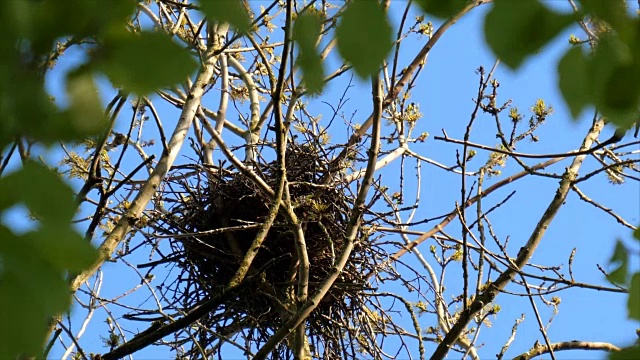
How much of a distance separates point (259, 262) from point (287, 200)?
29.2 inches

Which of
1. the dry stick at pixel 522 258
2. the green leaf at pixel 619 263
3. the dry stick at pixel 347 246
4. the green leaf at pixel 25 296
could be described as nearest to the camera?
the green leaf at pixel 25 296

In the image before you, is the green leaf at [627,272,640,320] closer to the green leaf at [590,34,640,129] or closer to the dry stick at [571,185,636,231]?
the green leaf at [590,34,640,129]

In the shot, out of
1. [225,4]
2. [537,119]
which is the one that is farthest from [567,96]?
[537,119]

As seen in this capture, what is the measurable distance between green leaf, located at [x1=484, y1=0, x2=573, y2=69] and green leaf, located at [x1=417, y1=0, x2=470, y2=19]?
80mm

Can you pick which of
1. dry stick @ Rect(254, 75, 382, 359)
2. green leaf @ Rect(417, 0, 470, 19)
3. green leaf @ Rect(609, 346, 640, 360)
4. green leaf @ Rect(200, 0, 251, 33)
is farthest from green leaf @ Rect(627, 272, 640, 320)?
dry stick @ Rect(254, 75, 382, 359)

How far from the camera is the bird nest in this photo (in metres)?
3.12

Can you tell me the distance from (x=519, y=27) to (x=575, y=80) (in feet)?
0.22

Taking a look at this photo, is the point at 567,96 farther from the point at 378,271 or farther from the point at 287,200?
the point at 378,271

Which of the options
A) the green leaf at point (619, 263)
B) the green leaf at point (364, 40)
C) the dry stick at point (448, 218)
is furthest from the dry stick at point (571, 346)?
the green leaf at point (364, 40)

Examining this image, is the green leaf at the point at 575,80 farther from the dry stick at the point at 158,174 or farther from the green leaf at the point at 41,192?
the dry stick at the point at 158,174

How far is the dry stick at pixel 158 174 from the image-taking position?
257 centimetres

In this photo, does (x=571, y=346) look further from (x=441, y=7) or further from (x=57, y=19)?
(x=57, y=19)

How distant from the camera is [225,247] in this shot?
3.23m

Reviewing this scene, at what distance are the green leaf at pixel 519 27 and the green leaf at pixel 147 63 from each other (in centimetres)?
Result: 21
